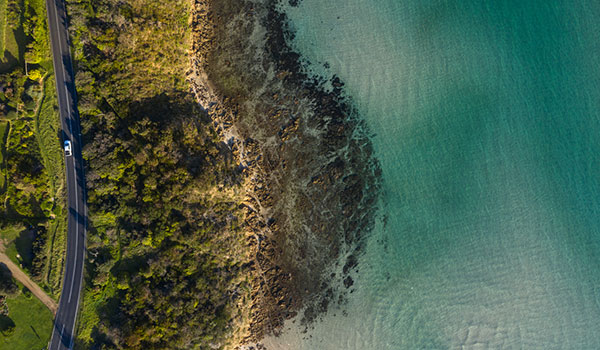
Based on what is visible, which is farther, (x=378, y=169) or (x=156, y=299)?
(x=378, y=169)

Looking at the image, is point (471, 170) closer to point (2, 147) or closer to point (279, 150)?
point (279, 150)

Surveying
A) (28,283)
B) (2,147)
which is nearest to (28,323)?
(28,283)

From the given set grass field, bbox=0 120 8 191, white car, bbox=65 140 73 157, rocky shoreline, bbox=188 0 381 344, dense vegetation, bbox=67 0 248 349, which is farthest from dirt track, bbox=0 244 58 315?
rocky shoreline, bbox=188 0 381 344

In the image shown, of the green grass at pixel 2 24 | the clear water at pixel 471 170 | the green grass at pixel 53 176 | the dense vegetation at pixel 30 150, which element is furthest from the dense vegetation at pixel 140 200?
the clear water at pixel 471 170

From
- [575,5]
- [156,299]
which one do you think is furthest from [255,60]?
[575,5]

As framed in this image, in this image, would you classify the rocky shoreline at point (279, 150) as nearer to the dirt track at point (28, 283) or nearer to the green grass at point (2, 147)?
the green grass at point (2, 147)

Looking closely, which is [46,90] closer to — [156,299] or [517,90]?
[156,299]
